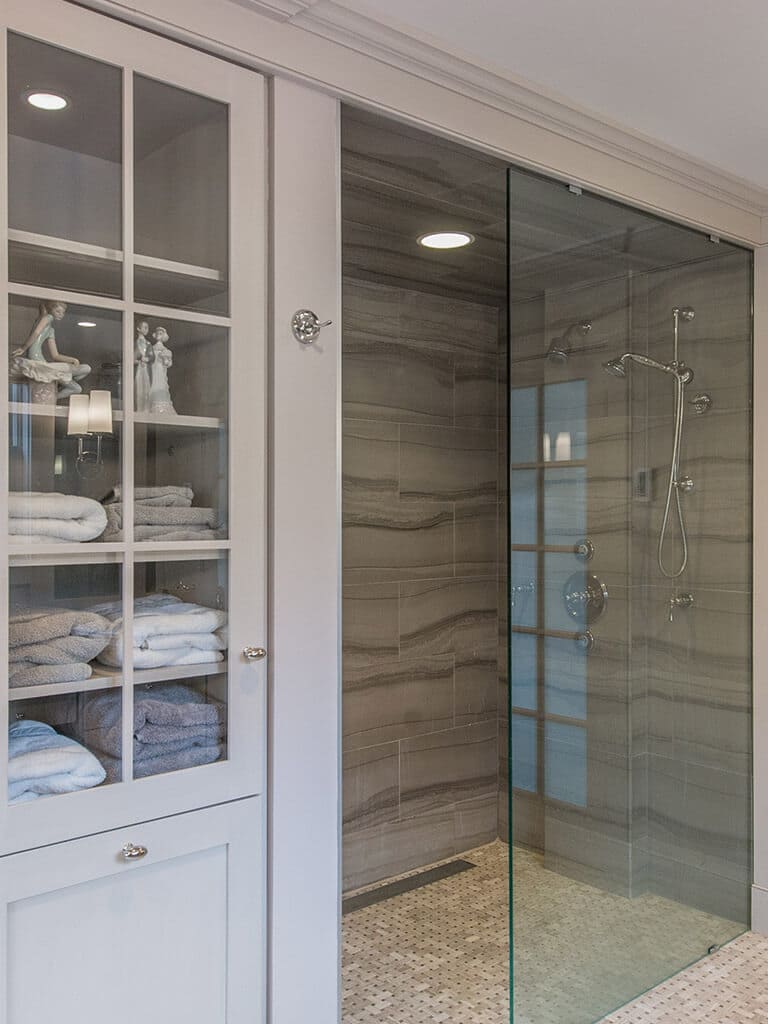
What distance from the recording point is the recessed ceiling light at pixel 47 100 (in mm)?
1576

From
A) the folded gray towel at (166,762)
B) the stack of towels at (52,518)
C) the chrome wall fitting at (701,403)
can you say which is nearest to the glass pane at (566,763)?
the folded gray towel at (166,762)

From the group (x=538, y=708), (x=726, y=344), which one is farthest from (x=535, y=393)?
(x=726, y=344)

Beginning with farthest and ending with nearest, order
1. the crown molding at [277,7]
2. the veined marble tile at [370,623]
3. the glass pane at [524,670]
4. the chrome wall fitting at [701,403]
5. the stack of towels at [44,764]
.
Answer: the veined marble tile at [370,623]
the chrome wall fitting at [701,403]
the glass pane at [524,670]
the crown molding at [277,7]
the stack of towels at [44,764]

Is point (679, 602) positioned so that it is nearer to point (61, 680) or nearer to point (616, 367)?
point (616, 367)

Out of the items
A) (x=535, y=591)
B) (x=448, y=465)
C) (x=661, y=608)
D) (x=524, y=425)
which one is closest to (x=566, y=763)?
(x=535, y=591)

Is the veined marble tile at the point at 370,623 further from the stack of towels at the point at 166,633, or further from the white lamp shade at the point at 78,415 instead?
the white lamp shade at the point at 78,415

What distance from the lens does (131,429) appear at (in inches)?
67.1

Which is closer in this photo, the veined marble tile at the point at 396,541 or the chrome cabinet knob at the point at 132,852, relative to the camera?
the chrome cabinet knob at the point at 132,852

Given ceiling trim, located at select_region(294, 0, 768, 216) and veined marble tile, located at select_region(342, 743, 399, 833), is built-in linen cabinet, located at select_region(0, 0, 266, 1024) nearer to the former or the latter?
ceiling trim, located at select_region(294, 0, 768, 216)

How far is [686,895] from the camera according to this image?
2906mm

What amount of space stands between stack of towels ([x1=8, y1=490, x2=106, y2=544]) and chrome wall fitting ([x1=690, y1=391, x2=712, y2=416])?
6.46 ft

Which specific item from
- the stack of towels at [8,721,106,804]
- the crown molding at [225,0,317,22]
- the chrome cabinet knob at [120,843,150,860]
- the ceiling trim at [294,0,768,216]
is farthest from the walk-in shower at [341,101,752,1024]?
the stack of towels at [8,721,106,804]

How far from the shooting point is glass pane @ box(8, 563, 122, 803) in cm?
157

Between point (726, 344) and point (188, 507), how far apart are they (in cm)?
203
